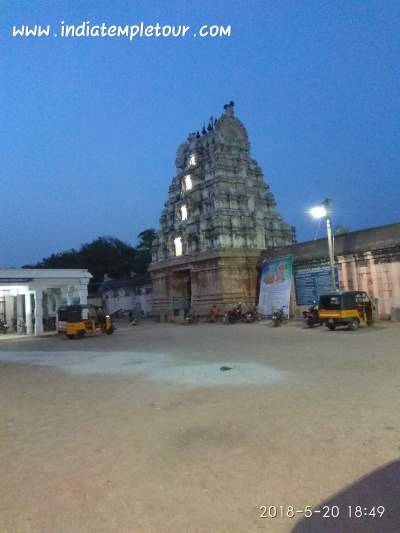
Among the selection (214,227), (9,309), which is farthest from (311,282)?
(9,309)

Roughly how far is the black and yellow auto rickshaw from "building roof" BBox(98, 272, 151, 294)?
1627 cm

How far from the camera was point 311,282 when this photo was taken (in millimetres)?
23484

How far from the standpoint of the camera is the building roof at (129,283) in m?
39.2

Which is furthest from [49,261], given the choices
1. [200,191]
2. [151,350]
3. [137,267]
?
[151,350]

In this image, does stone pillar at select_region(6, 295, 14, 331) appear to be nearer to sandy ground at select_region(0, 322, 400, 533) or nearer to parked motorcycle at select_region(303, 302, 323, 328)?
parked motorcycle at select_region(303, 302, 323, 328)

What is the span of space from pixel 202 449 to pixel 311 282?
20132mm

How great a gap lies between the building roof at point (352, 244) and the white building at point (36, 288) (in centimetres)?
1313

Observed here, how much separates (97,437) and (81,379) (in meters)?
4.15

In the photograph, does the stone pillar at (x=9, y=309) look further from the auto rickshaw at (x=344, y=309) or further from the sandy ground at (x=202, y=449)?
the sandy ground at (x=202, y=449)

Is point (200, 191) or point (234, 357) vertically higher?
point (200, 191)

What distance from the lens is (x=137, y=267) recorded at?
61.2 metres

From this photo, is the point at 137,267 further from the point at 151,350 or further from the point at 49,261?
the point at 151,350

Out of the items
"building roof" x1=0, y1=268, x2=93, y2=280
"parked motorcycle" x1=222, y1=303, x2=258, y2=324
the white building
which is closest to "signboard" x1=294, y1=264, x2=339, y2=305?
"parked motorcycle" x1=222, y1=303, x2=258, y2=324

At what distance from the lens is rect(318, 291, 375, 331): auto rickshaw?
16688 millimetres
